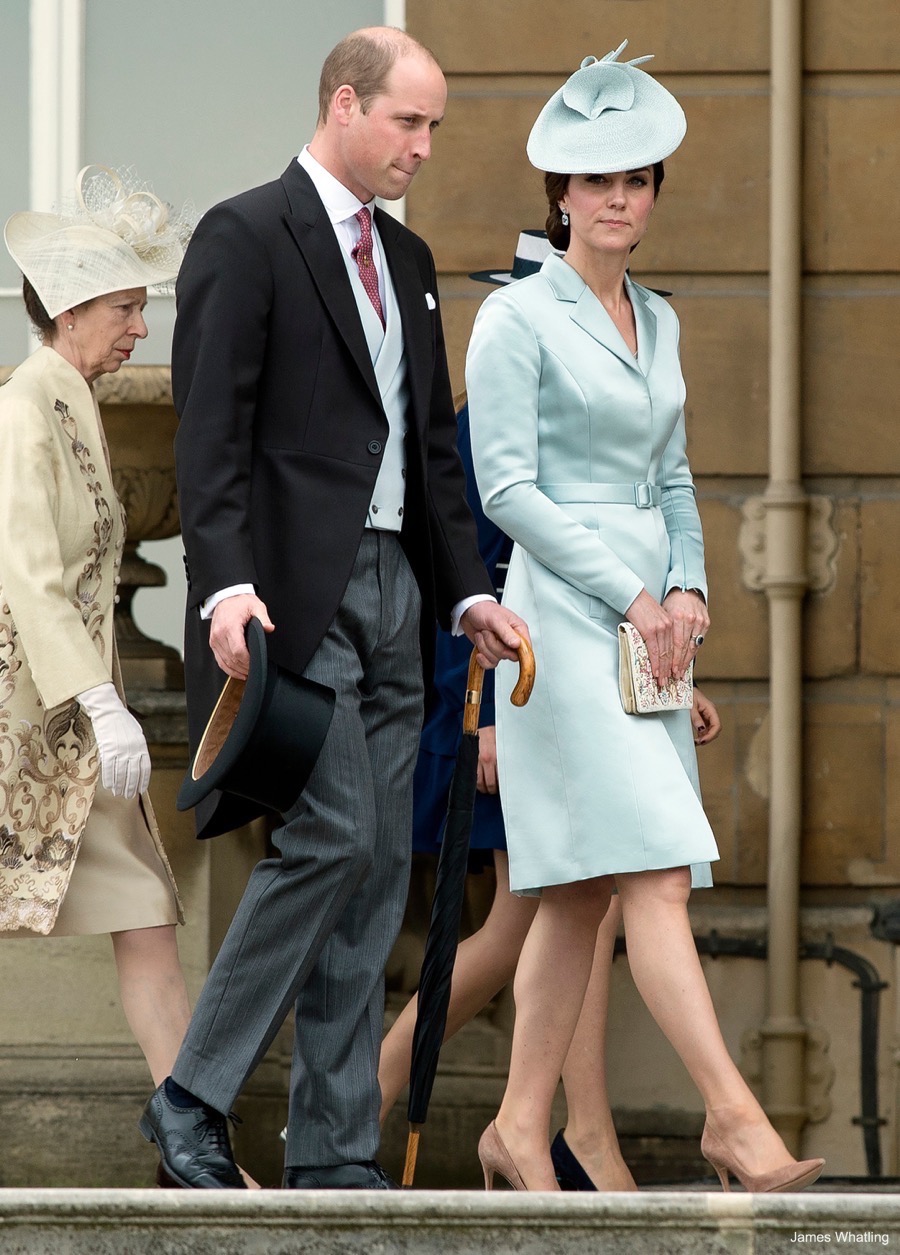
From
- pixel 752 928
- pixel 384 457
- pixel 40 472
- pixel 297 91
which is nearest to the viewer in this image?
pixel 384 457

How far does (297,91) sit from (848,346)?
1811 millimetres

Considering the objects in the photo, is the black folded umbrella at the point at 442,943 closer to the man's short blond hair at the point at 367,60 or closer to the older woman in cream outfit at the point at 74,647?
the older woman in cream outfit at the point at 74,647

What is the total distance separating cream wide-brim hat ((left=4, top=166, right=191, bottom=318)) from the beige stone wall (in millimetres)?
1527

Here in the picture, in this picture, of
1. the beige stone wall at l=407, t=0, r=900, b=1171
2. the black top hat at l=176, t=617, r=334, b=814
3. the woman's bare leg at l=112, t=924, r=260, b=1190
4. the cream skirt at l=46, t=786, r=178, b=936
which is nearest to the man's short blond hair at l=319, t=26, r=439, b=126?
the black top hat at l=176, t=617, r=334, b=814

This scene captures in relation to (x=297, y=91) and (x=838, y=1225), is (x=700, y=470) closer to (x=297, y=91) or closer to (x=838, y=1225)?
(x=297, y=91)

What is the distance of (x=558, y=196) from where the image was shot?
3926mm

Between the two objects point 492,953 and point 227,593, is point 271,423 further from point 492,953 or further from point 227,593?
point 492,953

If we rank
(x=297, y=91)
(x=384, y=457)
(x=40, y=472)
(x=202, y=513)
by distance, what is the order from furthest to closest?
(x=297, y=91) < (x=40, y=472) < (x=384, y=457) < (x=202, y=513)

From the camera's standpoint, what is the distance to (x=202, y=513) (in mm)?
3270

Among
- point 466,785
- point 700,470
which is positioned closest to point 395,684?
point 466,785

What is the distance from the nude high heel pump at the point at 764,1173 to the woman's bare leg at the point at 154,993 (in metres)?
1.06

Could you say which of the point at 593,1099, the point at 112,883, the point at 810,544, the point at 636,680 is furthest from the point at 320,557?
the point at 810,544

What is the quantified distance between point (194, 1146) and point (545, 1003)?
0.84 metres

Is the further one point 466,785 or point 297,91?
point 297,91
